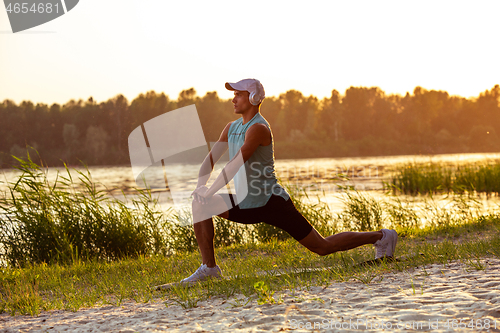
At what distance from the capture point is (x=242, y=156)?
3.94 m

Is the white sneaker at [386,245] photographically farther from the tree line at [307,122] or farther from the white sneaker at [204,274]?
the tree line at [307,122]

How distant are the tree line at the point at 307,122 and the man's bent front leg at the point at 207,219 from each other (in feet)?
100

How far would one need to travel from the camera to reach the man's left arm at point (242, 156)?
12.9ft

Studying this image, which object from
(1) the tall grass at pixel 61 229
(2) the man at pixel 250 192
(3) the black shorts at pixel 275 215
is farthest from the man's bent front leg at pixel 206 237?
(1) the tall grass at pixel 61 229

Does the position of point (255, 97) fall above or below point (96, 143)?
below

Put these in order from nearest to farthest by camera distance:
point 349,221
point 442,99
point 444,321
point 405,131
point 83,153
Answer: point 444,321 → point 349,221 → point 83,153 → point 405,131 → point 442,99

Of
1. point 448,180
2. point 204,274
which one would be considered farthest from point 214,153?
point 448,180

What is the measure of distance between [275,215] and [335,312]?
125cm

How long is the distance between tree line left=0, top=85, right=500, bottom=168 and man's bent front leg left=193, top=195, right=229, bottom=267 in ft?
100

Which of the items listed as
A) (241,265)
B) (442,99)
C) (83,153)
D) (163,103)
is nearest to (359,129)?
(442,99)

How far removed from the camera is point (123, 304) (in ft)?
12.7

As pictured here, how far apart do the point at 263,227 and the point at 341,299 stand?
4.79m

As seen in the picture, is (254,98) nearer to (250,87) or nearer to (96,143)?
(250,87)

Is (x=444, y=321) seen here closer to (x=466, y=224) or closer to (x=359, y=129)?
(x=466, y=224)
